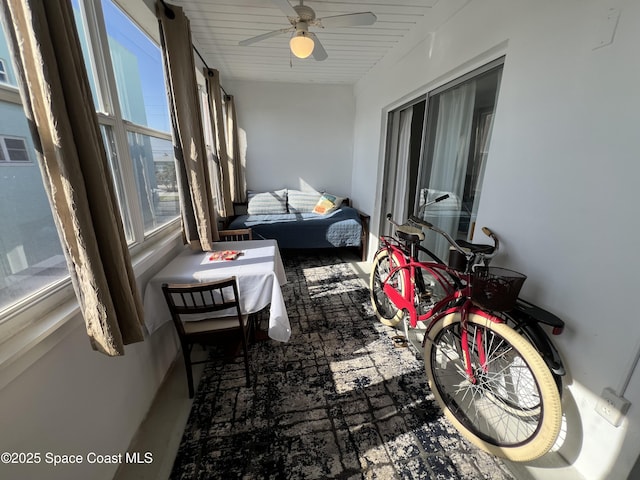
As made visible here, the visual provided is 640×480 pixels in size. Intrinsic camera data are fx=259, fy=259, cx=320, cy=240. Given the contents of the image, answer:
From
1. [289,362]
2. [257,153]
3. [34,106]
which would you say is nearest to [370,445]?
[289,362]

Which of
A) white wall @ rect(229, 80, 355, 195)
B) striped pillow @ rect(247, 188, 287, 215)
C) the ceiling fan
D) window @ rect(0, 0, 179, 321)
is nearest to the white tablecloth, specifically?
window @ rect(0, 0, 179, 321)

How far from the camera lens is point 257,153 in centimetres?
455

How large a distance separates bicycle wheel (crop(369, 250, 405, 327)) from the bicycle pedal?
0.43 feet

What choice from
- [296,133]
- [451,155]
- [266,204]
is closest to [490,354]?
[451,155]

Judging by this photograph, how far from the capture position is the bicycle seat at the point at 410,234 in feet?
6.02

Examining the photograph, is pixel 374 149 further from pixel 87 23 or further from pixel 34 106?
pixel 34 106

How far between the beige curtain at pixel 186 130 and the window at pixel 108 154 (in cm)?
26

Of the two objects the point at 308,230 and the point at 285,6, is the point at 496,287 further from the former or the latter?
the point at 308,230

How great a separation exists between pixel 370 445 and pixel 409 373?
597 mm

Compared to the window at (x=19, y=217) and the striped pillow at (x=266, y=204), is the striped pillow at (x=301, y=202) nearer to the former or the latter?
the striped pillow at (x=266, y=204)

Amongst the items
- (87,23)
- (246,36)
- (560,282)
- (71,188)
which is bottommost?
(560,282)

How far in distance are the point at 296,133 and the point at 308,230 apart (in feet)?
6.34

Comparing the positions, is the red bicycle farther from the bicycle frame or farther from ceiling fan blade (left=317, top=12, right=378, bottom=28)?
ceiling fan blade (left=317, top=12, right=378, bottom=28)

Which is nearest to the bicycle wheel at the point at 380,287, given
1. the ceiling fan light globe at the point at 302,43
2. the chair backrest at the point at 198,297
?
the chair backrest at the point at 198,297
